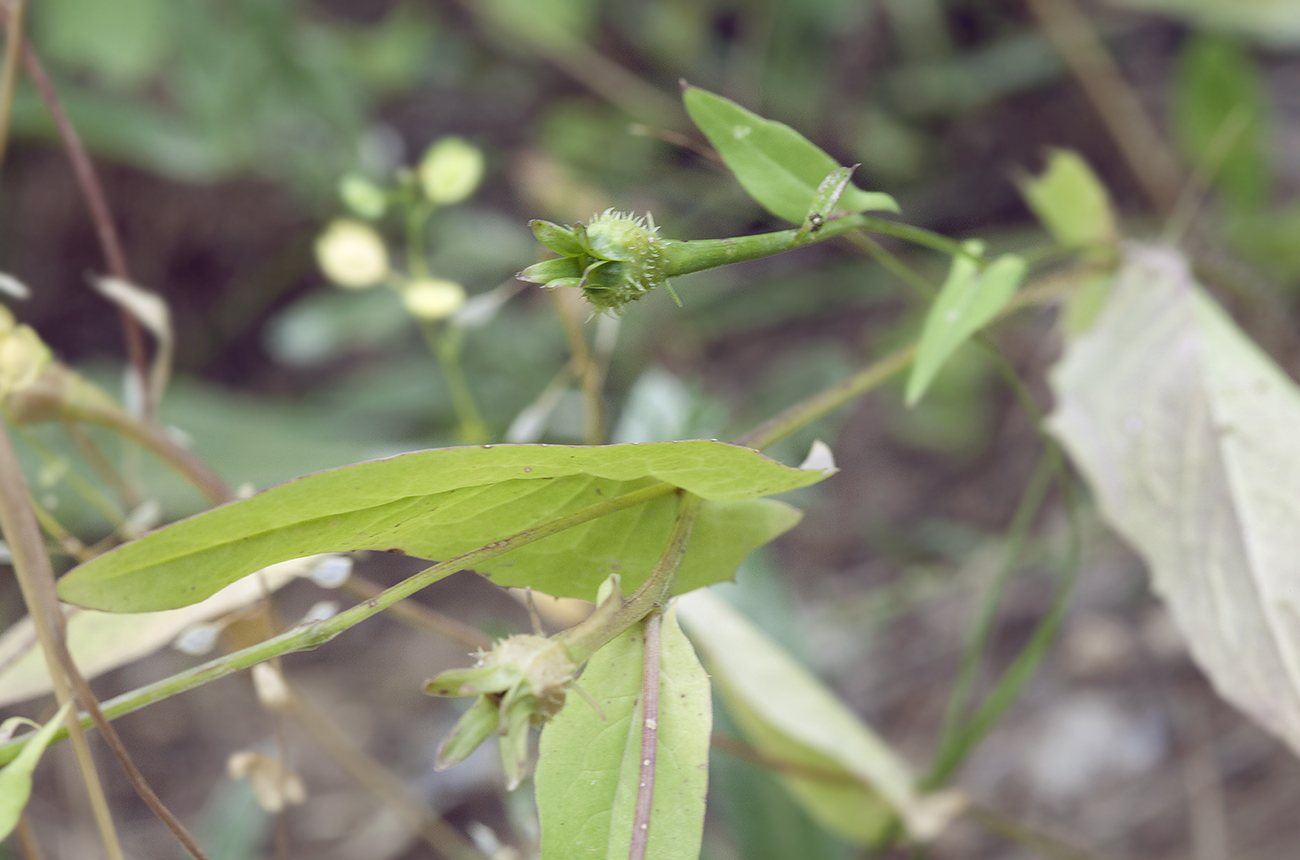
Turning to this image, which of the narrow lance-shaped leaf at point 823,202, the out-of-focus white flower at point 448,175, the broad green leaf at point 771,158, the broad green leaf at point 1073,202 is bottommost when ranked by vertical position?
the narrow lance-shaped leaf at point 823,202

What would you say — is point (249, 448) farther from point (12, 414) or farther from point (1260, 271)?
point (1260, 271)

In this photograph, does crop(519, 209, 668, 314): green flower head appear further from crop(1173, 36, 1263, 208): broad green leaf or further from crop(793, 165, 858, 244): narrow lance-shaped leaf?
crop(1173, 36, 1263, 208): broad green leaf

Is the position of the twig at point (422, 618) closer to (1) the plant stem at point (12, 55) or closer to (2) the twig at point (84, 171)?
(2) the twig at point (84, 171)

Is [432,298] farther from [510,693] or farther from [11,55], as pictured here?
[510,693]

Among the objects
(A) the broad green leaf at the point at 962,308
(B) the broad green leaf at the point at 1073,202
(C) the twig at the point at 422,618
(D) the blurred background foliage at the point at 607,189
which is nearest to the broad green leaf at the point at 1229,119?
(D) the blurred background foliage at the point at 607,189

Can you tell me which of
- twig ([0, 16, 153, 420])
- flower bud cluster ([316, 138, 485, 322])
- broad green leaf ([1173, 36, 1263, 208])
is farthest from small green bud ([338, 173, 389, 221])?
broad green leaf ([1173, 36, 1263, 208])

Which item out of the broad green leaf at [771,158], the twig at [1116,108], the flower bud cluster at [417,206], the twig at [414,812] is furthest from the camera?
the twig at [1116,108]

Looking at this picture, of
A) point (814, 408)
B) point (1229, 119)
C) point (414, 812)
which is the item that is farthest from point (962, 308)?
point (1229, 119)
